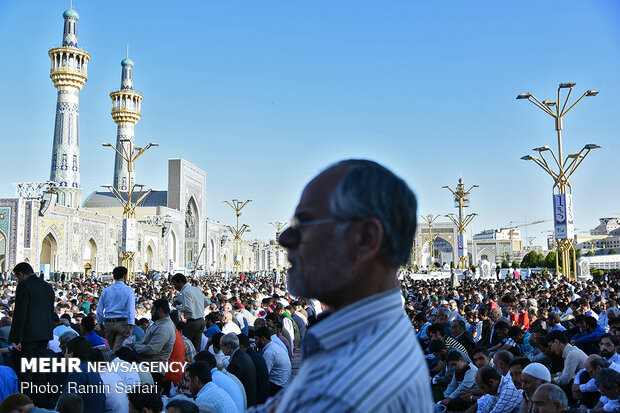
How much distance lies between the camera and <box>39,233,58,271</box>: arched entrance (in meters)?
29.0

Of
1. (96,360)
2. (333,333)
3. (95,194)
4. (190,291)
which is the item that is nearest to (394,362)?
(333,333)

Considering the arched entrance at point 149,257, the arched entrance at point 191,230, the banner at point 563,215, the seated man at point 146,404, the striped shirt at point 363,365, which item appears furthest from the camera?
the arched entrance at point 191,230

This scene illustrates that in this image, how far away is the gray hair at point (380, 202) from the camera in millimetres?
900

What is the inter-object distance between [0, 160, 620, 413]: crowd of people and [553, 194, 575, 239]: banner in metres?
1.60

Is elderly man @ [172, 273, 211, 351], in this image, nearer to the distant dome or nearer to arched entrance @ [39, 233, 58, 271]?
arched entrance @ [39, 233, 58, 271]

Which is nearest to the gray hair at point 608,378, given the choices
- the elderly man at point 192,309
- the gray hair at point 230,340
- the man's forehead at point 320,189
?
the gray hair at point 230,340

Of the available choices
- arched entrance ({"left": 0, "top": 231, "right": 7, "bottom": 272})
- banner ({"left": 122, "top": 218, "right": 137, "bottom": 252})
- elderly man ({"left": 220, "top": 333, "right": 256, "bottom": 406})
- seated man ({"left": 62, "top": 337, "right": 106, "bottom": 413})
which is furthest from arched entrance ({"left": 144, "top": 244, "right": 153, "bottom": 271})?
seated man ({"left": 62, "top": 337, "right": 106, "bottom": 413})

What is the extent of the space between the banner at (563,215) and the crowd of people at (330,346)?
160 centimetres

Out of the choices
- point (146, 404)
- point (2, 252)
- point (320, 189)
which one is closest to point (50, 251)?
point (2, 252)

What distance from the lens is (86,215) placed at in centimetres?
3206

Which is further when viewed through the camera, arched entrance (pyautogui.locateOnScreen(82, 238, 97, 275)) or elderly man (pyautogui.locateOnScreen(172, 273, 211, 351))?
arched entrance (pyautogui.locateOnScreen(82, 238, 97, 275))

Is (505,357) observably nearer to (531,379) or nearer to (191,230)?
(531,379)

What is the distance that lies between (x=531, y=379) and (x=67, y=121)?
35.9m

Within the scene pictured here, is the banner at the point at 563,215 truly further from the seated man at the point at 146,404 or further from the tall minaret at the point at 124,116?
the tall minaret at the point at 124,116
